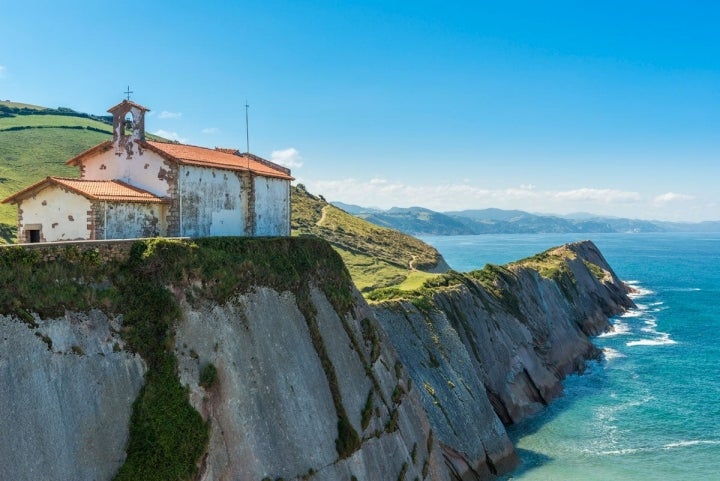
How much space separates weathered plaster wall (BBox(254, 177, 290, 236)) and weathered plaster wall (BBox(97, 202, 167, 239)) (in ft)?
25.8

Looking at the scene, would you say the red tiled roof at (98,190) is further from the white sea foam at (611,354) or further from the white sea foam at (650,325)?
the white sea foam at (650,325)

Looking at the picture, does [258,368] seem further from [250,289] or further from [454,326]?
[454,326]

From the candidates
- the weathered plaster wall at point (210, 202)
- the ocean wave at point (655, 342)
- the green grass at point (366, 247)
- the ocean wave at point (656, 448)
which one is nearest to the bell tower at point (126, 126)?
the weathered plaster wall at point (210, 202)

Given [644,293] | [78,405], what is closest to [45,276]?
[78,405]

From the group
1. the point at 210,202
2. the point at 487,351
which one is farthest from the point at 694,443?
the point at 210,202

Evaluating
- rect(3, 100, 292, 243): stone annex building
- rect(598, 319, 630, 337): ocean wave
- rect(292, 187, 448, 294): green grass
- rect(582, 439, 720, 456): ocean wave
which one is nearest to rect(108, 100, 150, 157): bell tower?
rect(3, 100, 292, 243): stone annex building

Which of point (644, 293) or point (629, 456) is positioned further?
point (644, 293)

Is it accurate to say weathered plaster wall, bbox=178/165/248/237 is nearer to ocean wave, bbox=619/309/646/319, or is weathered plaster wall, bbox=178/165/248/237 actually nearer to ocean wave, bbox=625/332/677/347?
ocean wave, bbox=625/332/677/347

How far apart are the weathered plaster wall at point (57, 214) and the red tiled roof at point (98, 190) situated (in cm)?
37

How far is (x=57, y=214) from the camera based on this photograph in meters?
28.3

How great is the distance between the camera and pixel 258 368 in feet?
83.9

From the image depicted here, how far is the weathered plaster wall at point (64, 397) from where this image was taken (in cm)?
1853

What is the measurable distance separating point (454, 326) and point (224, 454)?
32.2m

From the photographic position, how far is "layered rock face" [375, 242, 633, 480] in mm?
40562
